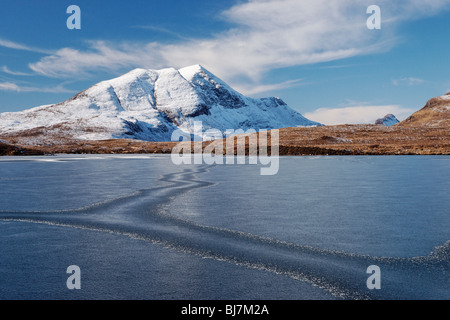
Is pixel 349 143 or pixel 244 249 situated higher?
pixel 349 143

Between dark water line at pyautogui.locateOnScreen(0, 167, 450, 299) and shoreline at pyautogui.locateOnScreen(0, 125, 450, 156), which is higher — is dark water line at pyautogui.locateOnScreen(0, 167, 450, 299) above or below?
below

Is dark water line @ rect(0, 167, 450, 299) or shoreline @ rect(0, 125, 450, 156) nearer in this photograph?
dark water line @ rect(0, 167, 450, 299)

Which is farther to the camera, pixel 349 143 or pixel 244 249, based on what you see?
pixel 349 143

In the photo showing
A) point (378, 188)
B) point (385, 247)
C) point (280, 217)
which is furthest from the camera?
point (378, 188)

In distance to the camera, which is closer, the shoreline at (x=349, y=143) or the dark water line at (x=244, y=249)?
the dark water line at (x=244, y=249)

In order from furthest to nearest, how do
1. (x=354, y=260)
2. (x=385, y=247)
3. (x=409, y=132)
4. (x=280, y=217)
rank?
(x=409, y=132), (x=280, y=217), (x=385, y=247), (x=354, y=260)

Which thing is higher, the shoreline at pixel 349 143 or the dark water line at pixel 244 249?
the shoreline at pixel 349 143

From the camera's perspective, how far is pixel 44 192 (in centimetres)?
2092

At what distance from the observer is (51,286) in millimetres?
7293
